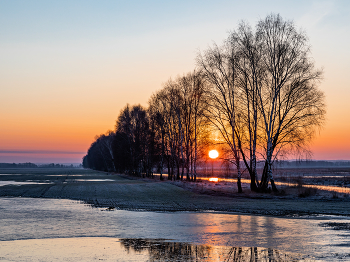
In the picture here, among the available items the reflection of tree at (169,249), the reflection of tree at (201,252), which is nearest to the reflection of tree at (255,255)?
the reflection of tree at (201,252)

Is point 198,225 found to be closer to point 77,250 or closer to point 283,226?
point 283,226

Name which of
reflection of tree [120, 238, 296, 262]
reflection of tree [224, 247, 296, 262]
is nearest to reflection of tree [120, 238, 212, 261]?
reflection of tree [120, 238, 296, 262]

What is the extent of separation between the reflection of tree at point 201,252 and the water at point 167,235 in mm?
24

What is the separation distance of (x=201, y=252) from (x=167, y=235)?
2.50 meters

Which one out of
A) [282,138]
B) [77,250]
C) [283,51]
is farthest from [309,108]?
[77,250]

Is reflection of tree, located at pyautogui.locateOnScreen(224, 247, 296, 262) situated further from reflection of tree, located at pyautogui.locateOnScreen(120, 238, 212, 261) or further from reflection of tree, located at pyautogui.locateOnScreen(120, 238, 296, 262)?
reflection of tree, located at pyautogui.locateOnScreen(120, 238, 212, 261)

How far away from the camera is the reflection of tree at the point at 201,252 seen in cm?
840

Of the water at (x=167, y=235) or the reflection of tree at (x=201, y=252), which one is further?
the water at (x=167, y=235)

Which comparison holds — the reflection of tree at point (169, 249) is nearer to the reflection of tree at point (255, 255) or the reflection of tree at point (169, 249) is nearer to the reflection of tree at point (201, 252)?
the reflection of tree at point (201, 252)

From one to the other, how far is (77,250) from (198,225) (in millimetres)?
5203

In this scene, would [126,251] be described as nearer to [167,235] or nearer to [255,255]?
[167,235]

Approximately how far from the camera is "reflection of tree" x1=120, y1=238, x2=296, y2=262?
8.40 m

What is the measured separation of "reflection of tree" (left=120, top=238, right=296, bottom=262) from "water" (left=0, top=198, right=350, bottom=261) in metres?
0.02

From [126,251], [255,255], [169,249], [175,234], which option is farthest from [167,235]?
[255,255]
